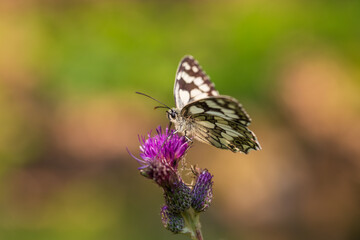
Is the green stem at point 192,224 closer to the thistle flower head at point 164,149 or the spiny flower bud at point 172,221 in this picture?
the spiny flower bud at point 172,221

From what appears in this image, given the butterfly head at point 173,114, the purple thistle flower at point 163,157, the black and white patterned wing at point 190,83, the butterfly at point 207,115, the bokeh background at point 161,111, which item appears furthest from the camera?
the bokeh background at point 161,111

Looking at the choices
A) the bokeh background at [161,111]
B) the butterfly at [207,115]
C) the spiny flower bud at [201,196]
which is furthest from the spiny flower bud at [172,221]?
the bokeh background at [161,111]

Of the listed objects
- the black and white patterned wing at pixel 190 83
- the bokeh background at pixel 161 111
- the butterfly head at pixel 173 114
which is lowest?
the butterfly head at pixel 173 114

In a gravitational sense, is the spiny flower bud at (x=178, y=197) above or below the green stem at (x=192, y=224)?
above

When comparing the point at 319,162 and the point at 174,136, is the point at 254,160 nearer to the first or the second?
the point at 319,162

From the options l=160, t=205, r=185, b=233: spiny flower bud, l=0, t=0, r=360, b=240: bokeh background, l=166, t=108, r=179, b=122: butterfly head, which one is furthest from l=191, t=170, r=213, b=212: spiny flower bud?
l=0, t=0, r=360, b=240: bokeh background

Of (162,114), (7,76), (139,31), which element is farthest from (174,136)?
(139,31)

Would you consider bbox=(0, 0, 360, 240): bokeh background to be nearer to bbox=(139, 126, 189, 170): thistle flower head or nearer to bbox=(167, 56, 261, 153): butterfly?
bbox=(167, 56, 261, 153): butterfly
